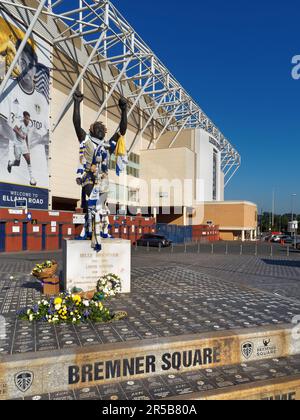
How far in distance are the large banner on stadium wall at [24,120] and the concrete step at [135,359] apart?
21205mm

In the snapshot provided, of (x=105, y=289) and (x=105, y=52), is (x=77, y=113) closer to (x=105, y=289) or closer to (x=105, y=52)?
(x=105, y=289)

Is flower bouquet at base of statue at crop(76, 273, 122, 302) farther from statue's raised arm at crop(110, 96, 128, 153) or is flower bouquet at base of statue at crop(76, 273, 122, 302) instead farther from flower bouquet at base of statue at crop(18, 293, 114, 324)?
statue's raised arm at crop(110, 96, 128, 153)

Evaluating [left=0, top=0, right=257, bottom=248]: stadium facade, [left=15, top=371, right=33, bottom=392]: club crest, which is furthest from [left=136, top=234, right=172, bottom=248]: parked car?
[left=15, top=371, right=33, bottom=392]: club crest

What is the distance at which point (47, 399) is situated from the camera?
14.0 feet

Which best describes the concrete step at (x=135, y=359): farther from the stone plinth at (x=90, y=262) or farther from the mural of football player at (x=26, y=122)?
the mural of football player at (x=26, y=122)

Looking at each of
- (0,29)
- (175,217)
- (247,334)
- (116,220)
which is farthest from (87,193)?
(175,217)

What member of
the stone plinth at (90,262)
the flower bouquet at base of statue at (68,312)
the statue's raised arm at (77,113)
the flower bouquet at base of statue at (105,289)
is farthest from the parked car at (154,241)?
the flower bouquet at base of statue at (68,312)

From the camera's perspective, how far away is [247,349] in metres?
5.62

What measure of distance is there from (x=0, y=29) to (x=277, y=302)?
83.2 feet

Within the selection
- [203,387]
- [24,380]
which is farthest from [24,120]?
[203,387]

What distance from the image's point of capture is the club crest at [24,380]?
14.1 ft

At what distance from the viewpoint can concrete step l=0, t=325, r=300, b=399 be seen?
14.3 feet

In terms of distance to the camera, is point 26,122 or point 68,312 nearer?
point 68,312

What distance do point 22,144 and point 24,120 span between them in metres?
2.01
